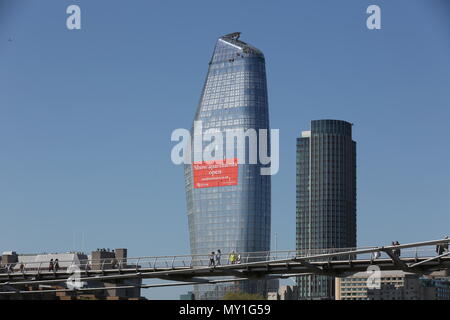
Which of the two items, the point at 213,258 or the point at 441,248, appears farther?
the point at 213,258

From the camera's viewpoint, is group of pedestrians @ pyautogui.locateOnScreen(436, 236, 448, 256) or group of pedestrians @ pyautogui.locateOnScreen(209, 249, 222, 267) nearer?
group of pedestrians @ pyautogui.locateOnScreen(436, 236, 448, 256)

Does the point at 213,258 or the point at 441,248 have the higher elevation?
the point at 441,248

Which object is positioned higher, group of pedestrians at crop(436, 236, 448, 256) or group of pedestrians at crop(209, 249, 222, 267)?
group of pedestrians at crop(436, 236, 448, 256)

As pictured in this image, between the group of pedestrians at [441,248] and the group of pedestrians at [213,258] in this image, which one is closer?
the group of pedestrians at [441,248]

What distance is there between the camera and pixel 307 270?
306 feet

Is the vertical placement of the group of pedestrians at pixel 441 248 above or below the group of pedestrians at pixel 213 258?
above

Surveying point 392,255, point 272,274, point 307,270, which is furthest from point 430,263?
point 272,274
